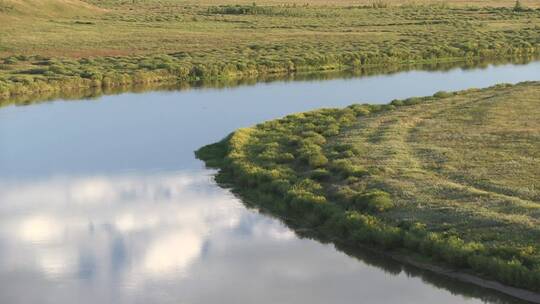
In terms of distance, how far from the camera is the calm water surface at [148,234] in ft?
56.1

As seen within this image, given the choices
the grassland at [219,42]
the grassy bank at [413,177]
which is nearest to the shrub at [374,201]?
the grassy bank at [413,177]

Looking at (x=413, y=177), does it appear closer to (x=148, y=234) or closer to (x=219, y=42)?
(x=148, y=234)

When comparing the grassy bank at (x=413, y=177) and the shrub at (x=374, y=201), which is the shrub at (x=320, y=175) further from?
the shrub at (x=374, y=201)

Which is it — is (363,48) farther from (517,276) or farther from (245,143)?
(517,276)

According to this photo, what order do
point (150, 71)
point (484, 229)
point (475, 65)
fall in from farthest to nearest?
point (475, 65) < point (150, 71) < point (484, 229)

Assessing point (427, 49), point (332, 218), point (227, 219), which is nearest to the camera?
point (332, 218)

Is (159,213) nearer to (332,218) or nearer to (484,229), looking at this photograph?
(332,218)

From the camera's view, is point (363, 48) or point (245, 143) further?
point (363, 48)

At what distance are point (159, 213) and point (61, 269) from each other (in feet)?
15.6

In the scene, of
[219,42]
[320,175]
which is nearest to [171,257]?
[320,175]

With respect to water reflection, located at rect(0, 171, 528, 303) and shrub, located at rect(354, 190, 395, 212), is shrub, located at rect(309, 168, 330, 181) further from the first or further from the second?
shrub, located at rect(354, 190, 395, 212)

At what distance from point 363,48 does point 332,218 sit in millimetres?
43446

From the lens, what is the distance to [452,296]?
16.6 meters

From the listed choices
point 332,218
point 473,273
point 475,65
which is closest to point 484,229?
point 473,273
